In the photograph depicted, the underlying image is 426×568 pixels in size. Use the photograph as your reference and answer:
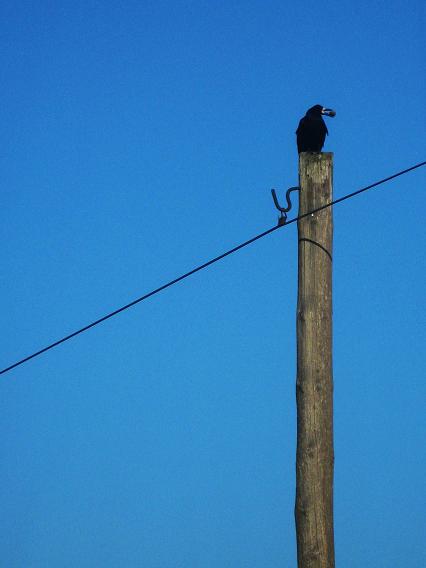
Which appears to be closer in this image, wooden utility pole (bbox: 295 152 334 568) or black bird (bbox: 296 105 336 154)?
wooden utility pole (bbox: 295 152 334 568)

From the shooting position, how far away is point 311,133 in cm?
635

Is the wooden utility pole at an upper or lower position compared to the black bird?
lower

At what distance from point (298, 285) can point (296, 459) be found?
982mm

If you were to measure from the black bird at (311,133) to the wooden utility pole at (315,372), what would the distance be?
94cm

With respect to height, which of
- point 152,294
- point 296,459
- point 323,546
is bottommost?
point 323,546

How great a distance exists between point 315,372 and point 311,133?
1996mm

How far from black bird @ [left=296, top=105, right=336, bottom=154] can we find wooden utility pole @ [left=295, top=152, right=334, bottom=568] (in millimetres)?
936

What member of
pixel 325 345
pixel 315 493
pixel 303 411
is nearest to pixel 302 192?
pixel 325 345

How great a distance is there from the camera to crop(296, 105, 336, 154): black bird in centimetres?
636

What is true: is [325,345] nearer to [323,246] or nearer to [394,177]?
[323,246]

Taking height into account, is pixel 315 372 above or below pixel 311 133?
below

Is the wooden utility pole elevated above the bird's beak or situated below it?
below

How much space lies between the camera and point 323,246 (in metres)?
5.27

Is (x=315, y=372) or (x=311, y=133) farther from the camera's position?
(x=311, y=133)
